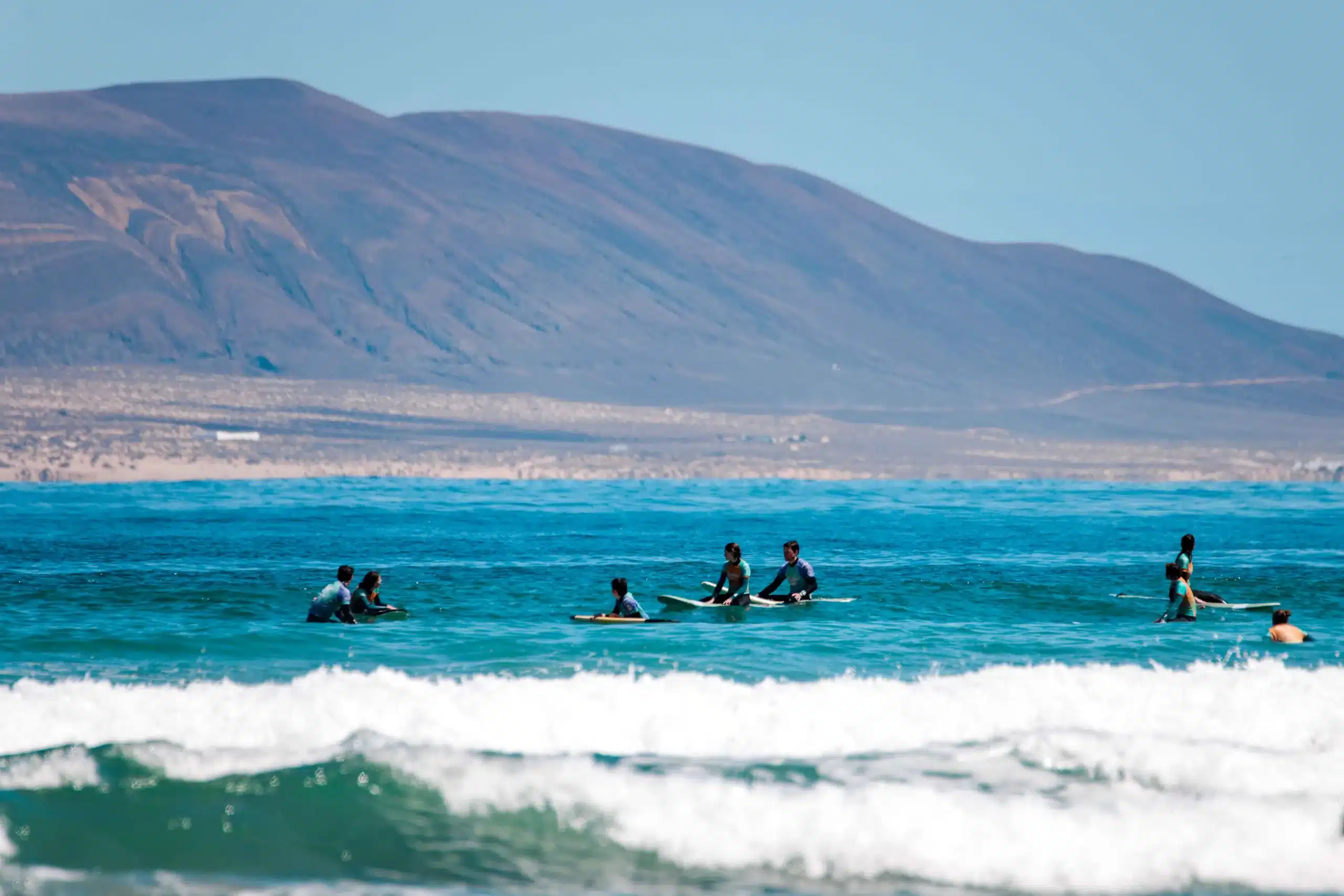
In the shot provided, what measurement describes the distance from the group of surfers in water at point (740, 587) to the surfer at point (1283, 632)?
781 centimetres

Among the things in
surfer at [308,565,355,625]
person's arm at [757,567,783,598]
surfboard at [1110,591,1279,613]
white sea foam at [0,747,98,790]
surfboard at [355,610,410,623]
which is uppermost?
surfboard at [1110,591,1279,613]

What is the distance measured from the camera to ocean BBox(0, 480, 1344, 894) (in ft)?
46.9

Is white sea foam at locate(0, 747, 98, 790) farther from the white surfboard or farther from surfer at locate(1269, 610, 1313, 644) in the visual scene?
surfer at locate(1269, 610, 1313, 644)

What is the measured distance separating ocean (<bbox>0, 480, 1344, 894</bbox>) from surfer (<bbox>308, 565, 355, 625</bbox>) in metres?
0.33

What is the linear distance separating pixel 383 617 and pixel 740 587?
6.39 metres

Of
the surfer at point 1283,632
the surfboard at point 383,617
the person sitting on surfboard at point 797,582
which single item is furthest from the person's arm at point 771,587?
the surfer at point 1283,632

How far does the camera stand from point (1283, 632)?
2561 cm

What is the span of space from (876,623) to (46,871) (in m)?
17.8

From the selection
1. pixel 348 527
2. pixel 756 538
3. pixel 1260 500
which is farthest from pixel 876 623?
pixel 1260 500

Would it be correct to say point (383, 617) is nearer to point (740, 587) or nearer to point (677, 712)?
point (740, 587)

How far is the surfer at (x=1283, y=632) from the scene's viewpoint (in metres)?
25.5

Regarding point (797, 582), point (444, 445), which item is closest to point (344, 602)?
point (797, 582)

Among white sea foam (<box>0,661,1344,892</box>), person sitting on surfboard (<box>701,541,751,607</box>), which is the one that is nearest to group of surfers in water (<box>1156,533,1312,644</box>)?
white sea foam (<box>0,661,1344,892</box>)

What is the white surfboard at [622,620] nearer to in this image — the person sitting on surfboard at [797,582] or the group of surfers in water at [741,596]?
the group of surfers in water at [741,596]
